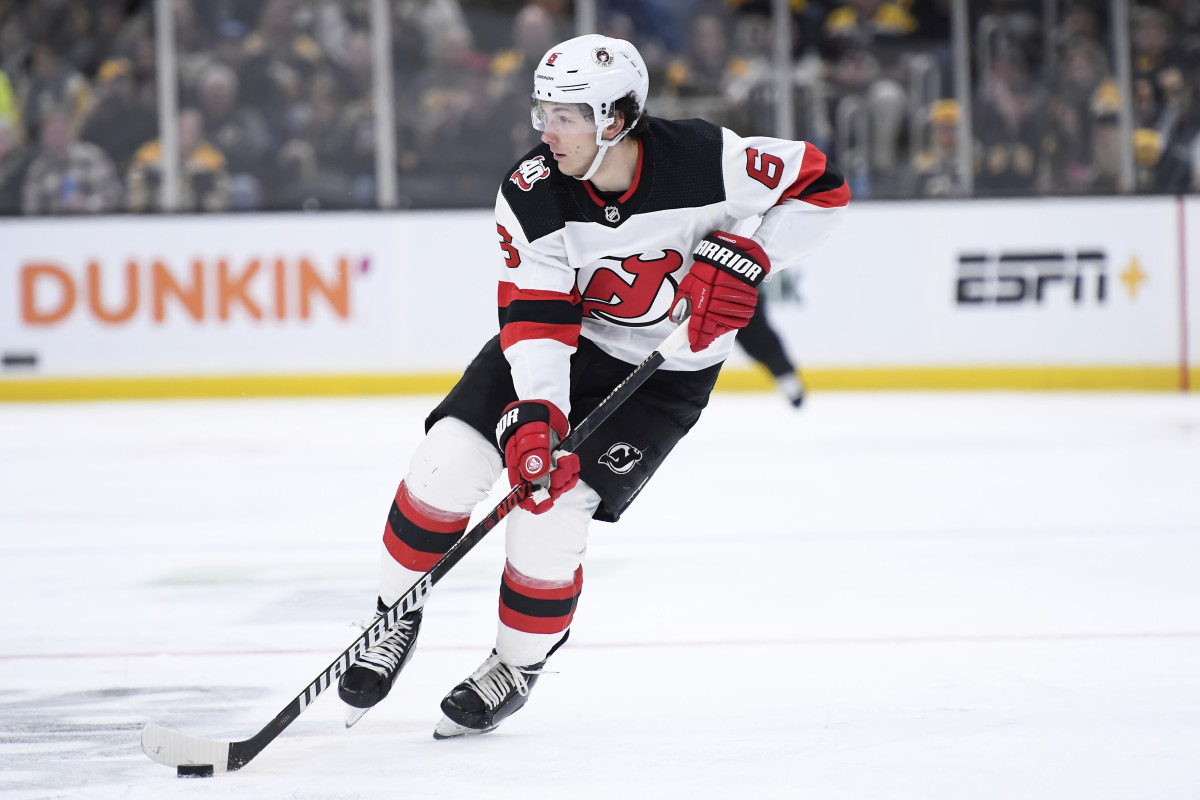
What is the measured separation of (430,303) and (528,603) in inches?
192

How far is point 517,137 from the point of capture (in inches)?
283

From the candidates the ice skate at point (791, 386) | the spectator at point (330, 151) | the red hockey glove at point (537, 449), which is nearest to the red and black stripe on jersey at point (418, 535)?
the red hockey glove at point (537, 449)

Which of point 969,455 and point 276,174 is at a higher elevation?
point 276,174

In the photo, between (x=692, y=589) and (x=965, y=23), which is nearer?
(x=692, y=589)

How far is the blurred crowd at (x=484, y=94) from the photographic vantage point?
7070 mm

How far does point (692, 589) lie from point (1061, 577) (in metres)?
0.78

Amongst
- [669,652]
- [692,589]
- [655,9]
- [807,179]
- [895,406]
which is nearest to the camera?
[807,179]

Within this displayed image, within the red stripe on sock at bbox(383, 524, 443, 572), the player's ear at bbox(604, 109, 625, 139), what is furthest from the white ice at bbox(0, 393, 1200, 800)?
the player's ear at bbox(604, 109, 625, 139)

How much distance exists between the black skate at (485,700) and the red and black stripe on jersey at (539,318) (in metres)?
0.47

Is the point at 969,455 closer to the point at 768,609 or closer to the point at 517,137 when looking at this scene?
the point at 768,609

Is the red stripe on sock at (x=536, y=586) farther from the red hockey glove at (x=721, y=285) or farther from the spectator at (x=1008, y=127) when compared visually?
the spectator at (x=1008, y=127)

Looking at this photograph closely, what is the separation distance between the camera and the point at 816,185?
7.48 feet

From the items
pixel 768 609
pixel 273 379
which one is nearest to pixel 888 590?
pixel 768 609

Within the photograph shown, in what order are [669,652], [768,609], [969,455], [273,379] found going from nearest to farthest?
[669,652]
[768,609]
[969,455]
[273,379]
